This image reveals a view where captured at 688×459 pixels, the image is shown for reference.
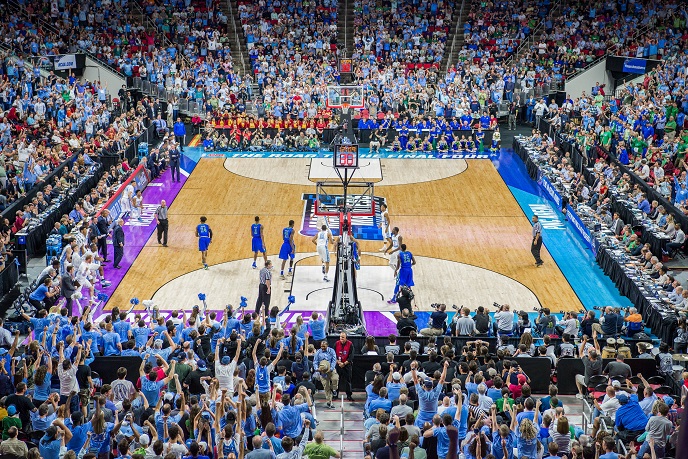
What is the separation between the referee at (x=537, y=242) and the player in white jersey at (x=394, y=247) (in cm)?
388

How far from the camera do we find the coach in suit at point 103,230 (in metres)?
25.7

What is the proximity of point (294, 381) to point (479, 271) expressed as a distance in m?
10.8

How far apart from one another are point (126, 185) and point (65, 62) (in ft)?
47.7

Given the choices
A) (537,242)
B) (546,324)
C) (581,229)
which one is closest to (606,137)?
(581,229)

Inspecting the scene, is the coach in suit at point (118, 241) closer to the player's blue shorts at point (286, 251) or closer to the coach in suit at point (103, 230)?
the coach in suit at point (103, 230)

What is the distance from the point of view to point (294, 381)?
647 inches

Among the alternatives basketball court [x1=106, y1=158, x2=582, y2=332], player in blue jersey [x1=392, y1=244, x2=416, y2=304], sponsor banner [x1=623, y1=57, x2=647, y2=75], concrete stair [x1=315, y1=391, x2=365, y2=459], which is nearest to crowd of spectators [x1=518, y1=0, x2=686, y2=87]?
sponsor banner [x1=623, y1=57, x2=647, y2=75]

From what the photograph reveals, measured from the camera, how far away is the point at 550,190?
33594 millimetres

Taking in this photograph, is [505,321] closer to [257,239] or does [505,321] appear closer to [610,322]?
[610,322]

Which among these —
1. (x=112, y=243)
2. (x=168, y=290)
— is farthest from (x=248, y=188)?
(x=168, y=290)

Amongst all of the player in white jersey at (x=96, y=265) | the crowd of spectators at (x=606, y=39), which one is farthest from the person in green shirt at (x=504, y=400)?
the crowd of spectators at (x=606, y=39)

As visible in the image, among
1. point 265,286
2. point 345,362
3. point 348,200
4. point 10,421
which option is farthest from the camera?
point 348,200

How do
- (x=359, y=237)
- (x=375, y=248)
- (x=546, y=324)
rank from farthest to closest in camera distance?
(x=359, y=237) → (x=375, y=248) → (x=546, y=324)

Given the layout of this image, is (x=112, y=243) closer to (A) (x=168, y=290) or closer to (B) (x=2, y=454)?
(A) (x=168, y=290)
